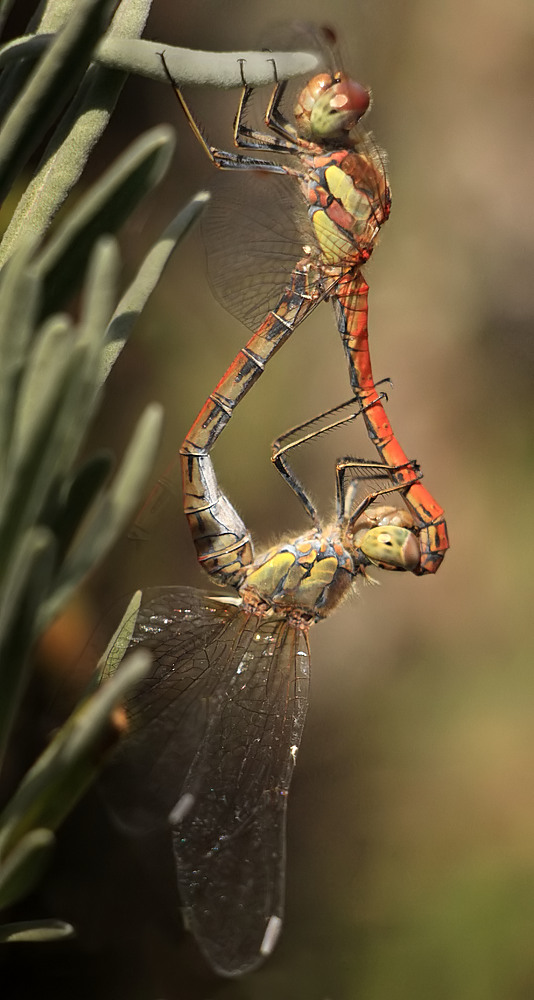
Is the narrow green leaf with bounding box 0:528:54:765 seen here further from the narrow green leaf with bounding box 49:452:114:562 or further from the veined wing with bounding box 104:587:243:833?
the veined wing with bounding box 104:587:243:833

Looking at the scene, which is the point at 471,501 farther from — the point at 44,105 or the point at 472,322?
the point at 44,105

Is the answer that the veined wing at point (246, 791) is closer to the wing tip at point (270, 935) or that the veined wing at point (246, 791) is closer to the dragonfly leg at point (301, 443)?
the wing tip at point (270, 935)

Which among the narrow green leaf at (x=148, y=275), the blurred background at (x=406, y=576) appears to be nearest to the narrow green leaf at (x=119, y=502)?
the narrow green leaf at (x=148, y=275)

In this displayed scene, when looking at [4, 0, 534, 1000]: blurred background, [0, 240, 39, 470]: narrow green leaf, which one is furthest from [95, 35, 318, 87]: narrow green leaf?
[4, 0, 534, 1000]: blurred background

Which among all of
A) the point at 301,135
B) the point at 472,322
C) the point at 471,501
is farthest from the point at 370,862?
the point at 301,135

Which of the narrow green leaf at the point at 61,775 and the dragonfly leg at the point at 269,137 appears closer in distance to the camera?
the narrow green leaf at the point at 61,775

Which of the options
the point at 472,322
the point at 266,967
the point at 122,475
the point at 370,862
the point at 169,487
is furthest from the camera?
the point at 472,322

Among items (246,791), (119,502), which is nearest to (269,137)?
(119,502)

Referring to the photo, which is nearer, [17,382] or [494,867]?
[17,382]
